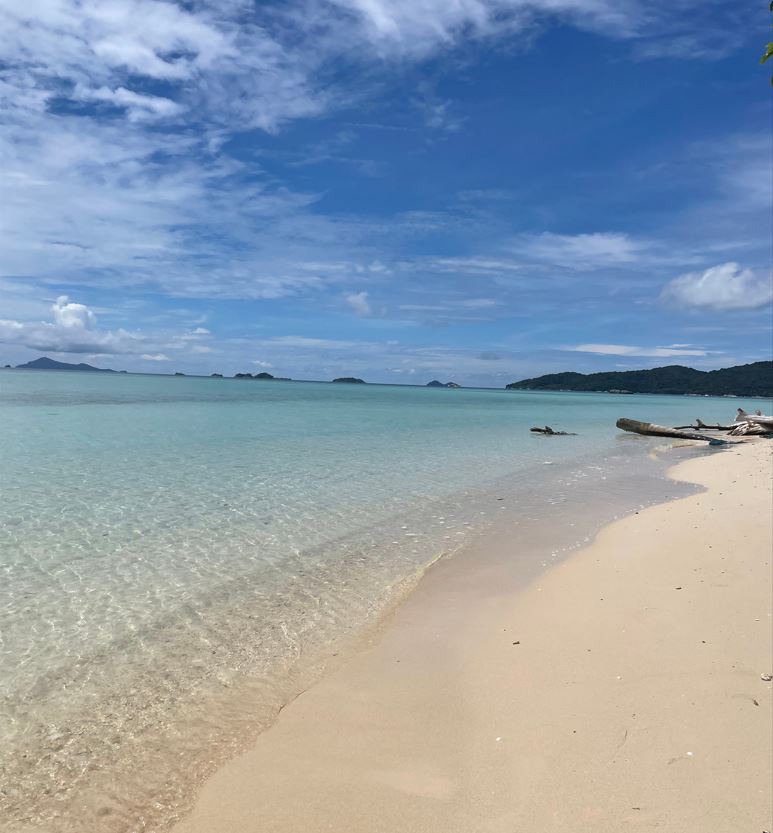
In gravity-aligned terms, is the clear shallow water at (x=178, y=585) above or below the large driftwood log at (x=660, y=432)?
below

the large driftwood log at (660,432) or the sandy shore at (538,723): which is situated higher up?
the large driftwood log at (660,432)

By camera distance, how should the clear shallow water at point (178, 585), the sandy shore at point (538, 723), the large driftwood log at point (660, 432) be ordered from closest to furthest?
the sandy shore at point (538, 723)
the clear shallow water at point (178, 585)
the large driftwood log at point (660, 432)

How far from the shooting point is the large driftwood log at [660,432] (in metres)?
30.4

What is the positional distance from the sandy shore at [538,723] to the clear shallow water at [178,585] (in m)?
0.61

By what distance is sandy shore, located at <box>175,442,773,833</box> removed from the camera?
137 inches

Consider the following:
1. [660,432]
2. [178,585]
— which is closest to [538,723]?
[178,585]

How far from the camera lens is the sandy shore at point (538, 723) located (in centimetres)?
348

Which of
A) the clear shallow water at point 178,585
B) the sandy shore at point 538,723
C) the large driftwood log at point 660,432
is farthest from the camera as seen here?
the large driftwood log at point 660,432

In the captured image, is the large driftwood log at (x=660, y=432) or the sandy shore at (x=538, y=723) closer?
the sandy shore at (x=538, y=723)

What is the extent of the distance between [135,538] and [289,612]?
13.8 feet

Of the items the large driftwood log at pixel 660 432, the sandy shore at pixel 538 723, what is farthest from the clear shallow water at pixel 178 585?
the large driftwood log at pixel 660 432

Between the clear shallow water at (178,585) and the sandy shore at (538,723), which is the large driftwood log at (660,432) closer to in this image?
the clear shallow water at (178,585)

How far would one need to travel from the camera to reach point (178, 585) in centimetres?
777

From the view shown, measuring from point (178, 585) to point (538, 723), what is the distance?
5.34 m
